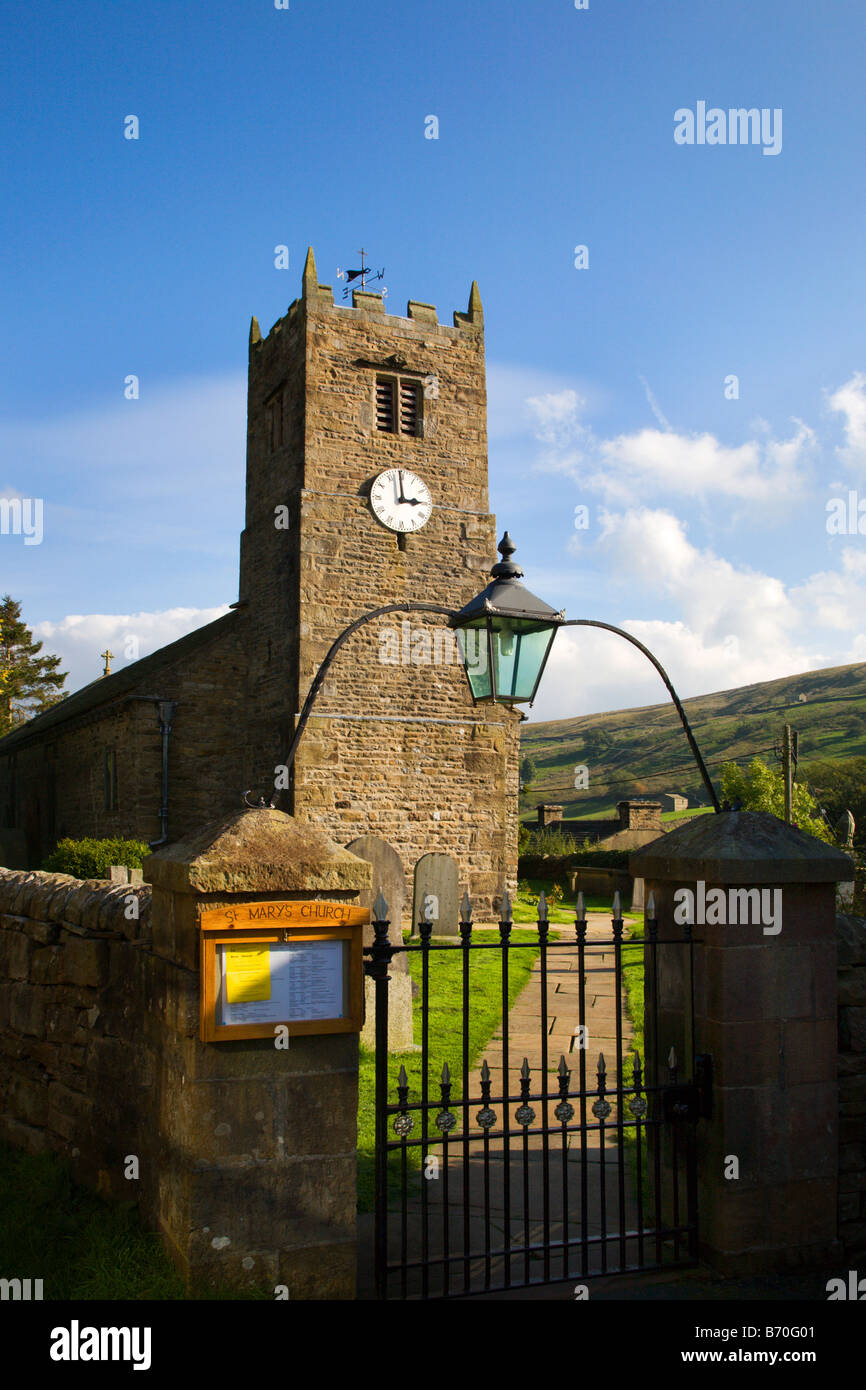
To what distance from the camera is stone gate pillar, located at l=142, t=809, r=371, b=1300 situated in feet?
11.8

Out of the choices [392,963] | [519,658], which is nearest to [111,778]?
[392,963]

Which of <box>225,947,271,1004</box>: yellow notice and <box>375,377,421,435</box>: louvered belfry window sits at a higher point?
<box>375,377,421,435</box>: louvered belfry window

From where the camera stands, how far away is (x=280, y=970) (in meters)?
3.73

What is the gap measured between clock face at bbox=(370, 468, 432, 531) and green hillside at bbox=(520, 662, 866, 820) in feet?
154

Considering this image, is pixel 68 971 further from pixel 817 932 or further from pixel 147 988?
pixel 817 932

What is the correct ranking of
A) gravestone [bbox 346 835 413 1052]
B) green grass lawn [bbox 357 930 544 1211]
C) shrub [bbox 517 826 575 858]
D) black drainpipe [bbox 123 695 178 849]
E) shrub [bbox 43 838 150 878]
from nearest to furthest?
Answer: green grass lawn [bbox 357 930 544 1211] → gravestone [bbox 346 835 413 1052] → shrub [bbox 43 838 150 878] → black drainpipe [bbox 123 695 178 849] → shrub [bbox 517 826 575 858]

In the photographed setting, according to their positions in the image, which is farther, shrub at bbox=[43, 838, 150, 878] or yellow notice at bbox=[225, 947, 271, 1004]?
shrub at bbox=[43, 838, 150, 878]

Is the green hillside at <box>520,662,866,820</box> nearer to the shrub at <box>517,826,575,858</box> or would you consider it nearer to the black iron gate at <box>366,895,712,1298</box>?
the shrub at <box>517,826,575,858</box>

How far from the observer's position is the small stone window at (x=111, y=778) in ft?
66.0

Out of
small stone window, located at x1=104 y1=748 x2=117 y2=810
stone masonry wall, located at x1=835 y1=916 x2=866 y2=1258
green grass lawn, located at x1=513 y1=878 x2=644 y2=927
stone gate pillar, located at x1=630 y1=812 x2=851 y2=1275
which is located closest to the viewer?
stone gate pillar, located at x1=630 y1=812 x2=851 y2=1275

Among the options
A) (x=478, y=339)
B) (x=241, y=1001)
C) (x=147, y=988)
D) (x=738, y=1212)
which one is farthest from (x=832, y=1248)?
(x=478, y=339)

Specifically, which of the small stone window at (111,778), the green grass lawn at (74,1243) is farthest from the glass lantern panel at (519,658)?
the small stone window at (111,778)

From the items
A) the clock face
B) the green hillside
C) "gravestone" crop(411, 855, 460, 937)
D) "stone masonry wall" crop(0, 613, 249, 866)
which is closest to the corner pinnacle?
the clock face

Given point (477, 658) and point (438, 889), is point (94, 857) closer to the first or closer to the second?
point (438, 889)
